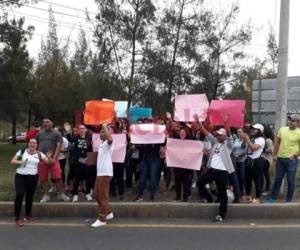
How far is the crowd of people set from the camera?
30.1 ft

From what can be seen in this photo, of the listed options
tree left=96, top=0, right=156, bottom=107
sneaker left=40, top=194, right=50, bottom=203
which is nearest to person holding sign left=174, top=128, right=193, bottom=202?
sneaker left=40, top=194, right=50, bottom=203

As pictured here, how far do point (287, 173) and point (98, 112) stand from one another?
4008 millimetres

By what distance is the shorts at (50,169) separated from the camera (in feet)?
33.4

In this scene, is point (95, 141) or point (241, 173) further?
point (95, 141)

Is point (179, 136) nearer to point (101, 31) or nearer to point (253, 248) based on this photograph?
point (253, 248)

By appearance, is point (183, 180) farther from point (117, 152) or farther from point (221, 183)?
point (117, 152)

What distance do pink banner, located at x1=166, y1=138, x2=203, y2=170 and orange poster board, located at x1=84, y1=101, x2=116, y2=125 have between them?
4.49ft

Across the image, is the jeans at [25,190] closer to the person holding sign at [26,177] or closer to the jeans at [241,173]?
the person holding sign at [26,177]

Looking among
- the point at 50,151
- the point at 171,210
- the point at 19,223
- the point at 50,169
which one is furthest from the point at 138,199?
the point at 19,223

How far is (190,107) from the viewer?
1066 cm

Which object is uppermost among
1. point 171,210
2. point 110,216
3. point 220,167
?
point 220,167

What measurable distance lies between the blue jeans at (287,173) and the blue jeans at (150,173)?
2.34 m

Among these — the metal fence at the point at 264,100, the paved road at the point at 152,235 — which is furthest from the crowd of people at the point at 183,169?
the metal fence at the point at 264,100

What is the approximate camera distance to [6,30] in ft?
96.4
